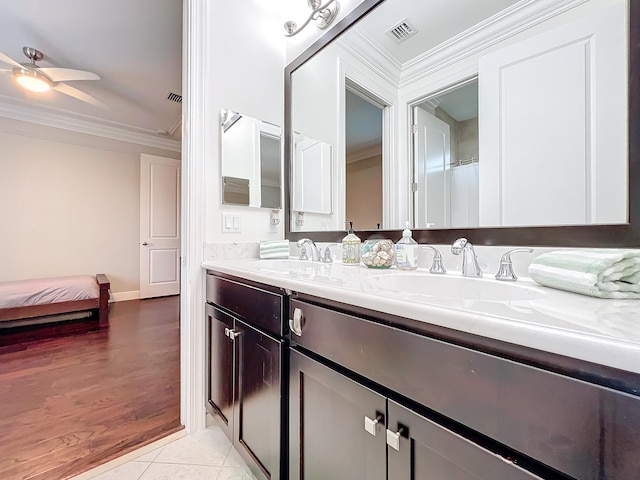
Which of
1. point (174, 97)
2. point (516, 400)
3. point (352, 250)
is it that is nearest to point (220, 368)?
point (352, 250)

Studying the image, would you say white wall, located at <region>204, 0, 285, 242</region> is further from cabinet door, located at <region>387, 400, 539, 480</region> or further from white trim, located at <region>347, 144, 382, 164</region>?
cabinet door, located at <region>387, 400, 539, 480</region>

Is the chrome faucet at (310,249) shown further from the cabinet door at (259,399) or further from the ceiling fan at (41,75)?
the ceiling fan at (41,75)

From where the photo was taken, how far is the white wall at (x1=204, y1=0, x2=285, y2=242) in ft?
5.00

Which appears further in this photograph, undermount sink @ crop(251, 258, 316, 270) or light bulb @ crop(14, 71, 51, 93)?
light bulb @ crop(14, 71, 51, 93)

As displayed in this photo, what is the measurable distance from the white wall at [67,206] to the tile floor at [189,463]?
3597 millimetres

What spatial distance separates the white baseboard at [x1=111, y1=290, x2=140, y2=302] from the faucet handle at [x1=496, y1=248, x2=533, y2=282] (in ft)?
15.6

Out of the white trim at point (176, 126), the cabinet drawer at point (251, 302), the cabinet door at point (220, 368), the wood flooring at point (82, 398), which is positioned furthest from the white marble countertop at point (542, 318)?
the white trim at point (176, 126)

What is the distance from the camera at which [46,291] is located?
9.62 ft

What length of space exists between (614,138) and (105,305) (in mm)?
4260

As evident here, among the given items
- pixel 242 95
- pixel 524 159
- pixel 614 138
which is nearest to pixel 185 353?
pixel 242 95

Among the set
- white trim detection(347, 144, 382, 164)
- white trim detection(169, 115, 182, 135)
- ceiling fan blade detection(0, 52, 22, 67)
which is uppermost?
white trim detection(169, 115, 182, 135)

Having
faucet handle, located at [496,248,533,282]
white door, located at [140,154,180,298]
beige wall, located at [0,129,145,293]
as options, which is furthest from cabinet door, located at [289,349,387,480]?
beige wall, located at [0,129,145,293]

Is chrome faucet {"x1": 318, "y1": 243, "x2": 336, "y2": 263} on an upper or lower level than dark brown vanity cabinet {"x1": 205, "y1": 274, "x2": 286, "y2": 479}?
upper

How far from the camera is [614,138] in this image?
0.77 meters
